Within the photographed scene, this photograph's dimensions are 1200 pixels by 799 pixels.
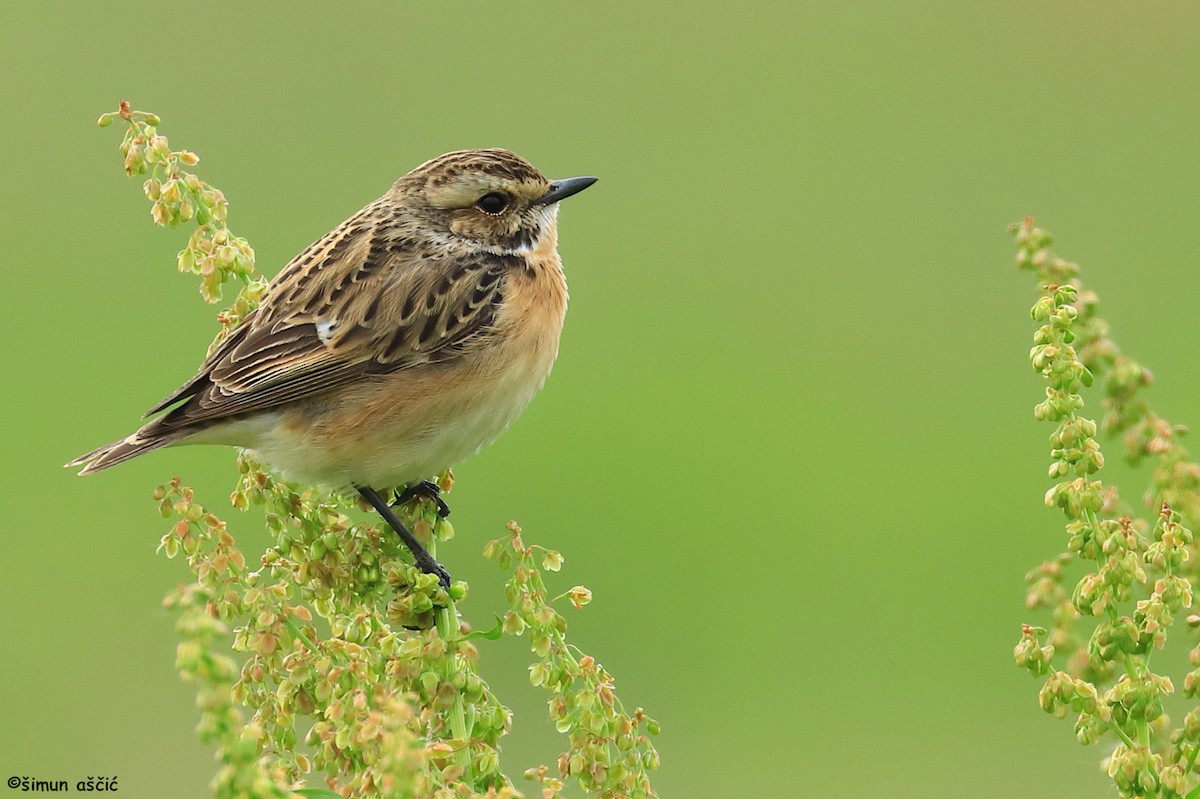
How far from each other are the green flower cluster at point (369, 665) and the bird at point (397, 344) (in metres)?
1.18

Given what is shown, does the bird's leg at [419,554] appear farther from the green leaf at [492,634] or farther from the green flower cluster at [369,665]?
the green leaf at [492,634]

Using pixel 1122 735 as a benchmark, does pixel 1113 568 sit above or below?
above

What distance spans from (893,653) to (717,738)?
A: 1631mm

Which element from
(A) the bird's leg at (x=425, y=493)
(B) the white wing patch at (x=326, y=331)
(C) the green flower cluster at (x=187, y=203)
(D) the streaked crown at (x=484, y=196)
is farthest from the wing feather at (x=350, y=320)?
(C) the green flower cluster at (x=187, y=203)

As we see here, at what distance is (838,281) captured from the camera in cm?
1984

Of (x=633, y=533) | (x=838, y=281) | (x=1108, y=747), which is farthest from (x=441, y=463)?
(x=838, y=281)

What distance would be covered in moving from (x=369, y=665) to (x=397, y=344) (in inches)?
110

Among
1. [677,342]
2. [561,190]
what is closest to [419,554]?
[561,190]

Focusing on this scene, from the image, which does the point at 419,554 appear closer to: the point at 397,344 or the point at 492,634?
the point at 397,344

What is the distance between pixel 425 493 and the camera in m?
5.89

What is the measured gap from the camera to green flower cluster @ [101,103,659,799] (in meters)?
3.02

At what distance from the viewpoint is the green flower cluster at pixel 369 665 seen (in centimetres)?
302

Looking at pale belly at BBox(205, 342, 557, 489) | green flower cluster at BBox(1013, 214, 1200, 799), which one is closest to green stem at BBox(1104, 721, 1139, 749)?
green flower cluster at BBox(1013, 214, 1200, 799)

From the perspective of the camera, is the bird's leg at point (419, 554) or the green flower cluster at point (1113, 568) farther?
the bird's leg at point (419, 554)
